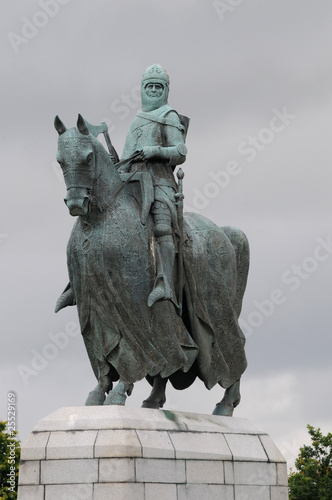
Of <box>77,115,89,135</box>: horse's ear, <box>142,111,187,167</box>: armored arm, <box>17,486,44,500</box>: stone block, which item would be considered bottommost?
<box>17,486,44,500</box>: stone block

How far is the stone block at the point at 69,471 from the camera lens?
15719mm

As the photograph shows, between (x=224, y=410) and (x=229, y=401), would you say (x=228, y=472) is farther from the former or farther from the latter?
(x=229, y=401)

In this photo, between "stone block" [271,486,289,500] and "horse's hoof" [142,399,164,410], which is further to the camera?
"stone block" [271,486,289,500]

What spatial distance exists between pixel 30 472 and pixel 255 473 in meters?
3.56

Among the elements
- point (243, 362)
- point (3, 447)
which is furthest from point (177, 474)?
point (3, 447)

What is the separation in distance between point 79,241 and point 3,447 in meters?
17.5

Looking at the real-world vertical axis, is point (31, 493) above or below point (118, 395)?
below

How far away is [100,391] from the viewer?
17219mm

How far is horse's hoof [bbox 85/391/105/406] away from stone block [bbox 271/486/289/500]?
3.02 m

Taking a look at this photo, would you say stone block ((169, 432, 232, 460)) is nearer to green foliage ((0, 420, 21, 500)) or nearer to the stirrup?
the stirrup

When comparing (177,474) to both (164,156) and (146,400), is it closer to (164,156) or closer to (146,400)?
(146,400)

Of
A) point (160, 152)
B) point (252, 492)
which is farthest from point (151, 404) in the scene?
point (160, 152)

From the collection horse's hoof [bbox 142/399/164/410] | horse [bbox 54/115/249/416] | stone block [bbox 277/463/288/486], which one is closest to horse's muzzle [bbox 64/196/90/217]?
horse [bbox 54/115/249/416]

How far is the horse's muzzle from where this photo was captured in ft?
54.1
